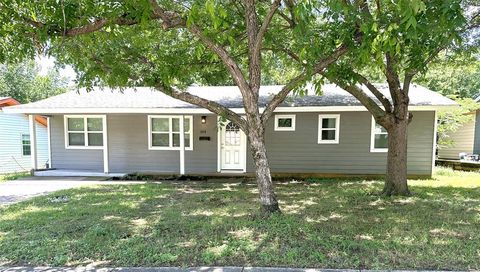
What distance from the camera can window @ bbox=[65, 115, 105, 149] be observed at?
1123 centimetres

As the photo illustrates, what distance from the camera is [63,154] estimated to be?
11.3 metres

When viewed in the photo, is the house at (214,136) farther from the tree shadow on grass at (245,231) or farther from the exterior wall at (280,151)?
the tree shadow on grass at (245,231)

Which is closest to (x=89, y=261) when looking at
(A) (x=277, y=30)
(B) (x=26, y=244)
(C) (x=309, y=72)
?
(B) (x=26, y=244)

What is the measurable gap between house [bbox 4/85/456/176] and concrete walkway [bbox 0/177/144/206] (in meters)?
1.19

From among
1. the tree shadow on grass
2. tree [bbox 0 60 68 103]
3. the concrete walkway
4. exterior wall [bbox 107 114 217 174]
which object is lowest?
the concrete walkway

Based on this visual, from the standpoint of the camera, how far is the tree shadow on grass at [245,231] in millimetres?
3572

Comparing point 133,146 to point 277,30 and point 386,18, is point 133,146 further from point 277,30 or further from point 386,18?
point 386,18

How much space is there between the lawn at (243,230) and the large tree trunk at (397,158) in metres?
0.35

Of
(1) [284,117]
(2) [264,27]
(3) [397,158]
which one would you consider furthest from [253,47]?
(1) [284,117]

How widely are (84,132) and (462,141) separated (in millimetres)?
18453

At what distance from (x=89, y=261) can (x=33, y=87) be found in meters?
32.6

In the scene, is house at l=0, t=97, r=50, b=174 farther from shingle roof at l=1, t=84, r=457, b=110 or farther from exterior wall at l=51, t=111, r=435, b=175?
exterior wall at l=51, t=111, r=435, b=175

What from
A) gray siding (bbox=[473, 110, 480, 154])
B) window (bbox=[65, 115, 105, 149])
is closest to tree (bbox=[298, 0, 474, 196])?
window (bbox=[65, 115, 105, 149])

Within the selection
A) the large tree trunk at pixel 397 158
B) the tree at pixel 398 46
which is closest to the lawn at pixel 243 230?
the large tree trunk at pixel 397 158
